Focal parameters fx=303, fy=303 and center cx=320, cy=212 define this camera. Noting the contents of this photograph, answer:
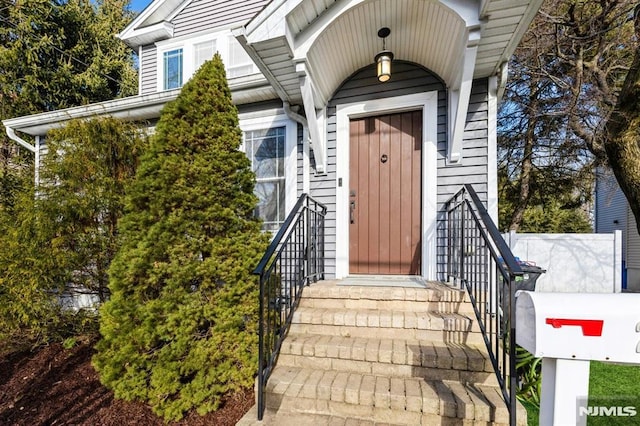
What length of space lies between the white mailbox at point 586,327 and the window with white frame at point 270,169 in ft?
10.7

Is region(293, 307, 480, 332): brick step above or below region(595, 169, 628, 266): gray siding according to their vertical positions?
below

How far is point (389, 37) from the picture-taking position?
9.73 feet

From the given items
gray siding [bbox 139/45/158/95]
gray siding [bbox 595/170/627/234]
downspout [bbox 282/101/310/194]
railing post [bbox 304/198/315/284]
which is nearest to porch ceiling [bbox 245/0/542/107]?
downspout [bbox 282/101/310/194]

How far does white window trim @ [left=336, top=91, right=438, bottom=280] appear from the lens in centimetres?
322

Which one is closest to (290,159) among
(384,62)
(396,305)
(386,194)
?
(386,194)

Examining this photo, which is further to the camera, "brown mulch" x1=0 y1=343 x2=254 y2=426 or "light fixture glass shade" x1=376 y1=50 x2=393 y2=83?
"light fixture glass shade" x1=376 y1=50 x2=393 y2=83

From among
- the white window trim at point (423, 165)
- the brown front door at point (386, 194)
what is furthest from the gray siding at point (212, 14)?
the brown front door at point (386, 194)

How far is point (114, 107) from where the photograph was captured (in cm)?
429

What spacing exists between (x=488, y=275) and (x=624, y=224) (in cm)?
1027

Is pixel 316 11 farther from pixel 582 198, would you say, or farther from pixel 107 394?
pixel 582 198

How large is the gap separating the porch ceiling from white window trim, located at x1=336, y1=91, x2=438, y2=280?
0.38 metres

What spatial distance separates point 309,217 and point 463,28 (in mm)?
2098

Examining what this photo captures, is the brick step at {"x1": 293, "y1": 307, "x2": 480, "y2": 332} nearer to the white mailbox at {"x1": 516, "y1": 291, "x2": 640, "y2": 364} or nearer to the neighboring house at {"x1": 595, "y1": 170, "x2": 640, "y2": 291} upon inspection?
the white mailbox at {"x1": 516, "y1": 291, "x2": 640, "y2": 364}

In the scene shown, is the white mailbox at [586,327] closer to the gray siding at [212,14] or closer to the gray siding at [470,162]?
the gray siding at [470,162]
